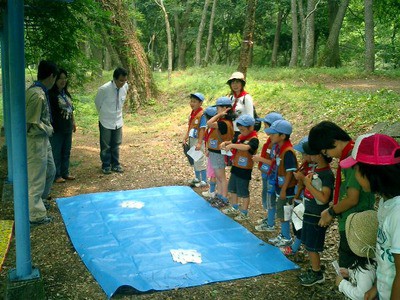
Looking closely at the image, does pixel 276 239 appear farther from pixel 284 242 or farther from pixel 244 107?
pixel 244 107

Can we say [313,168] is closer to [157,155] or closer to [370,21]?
[157,155]

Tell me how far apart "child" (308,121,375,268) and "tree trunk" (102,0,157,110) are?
9.77 metres

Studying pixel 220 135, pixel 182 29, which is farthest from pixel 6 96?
pixel 182 29

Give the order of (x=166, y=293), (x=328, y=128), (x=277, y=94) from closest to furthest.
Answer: (x=328, y=128) < (x=166, y=293) < (x=277, y=94)

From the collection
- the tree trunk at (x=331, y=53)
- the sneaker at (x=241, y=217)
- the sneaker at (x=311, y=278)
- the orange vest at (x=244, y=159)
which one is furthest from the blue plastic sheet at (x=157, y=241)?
the tree trunk at (x=331, y=53)

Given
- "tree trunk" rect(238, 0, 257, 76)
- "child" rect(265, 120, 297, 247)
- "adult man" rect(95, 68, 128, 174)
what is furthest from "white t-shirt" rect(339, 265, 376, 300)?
"tree trunk" rect(238, 0, 257, 76)

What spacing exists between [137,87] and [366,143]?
39.4 feet

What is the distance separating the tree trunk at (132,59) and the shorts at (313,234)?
961 cm

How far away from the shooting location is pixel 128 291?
357cm

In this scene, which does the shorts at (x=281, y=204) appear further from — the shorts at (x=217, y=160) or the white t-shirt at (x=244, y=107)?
the white t-shirt at (x=244, y=107)

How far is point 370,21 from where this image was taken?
14594 mm

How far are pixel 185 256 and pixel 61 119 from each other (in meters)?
3.32

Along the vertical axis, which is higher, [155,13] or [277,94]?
[155,13]

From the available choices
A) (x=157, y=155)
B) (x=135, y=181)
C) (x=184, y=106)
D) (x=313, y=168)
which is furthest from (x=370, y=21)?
(x=313, y=168)
